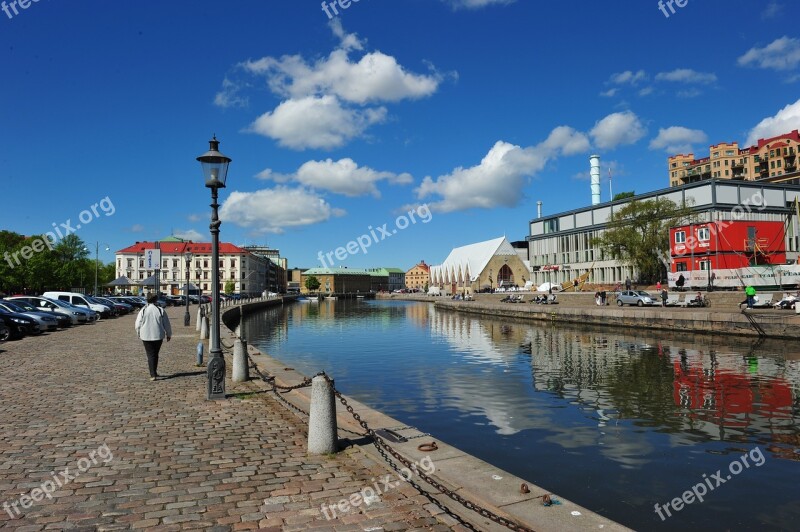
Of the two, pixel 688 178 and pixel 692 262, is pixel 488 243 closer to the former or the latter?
pixel 688 178

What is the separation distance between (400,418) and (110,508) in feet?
22.9

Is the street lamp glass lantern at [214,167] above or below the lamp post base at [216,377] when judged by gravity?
above

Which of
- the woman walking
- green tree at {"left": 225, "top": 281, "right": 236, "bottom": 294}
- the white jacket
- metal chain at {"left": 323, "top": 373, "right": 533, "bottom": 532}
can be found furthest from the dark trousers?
green tree at {"left": 225, "top": 281, "right": 236, "bottom": 294}

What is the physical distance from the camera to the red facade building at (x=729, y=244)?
51.5 metres

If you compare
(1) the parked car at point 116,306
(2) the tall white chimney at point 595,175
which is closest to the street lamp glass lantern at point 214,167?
(1) the parked car at point 116,306

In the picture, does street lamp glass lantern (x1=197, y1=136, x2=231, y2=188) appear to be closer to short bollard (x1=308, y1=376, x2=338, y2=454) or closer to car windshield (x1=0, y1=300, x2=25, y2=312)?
short bollard (x1=308, y1=376, x2=338, y2=454)

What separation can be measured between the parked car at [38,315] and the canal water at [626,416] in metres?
12.9

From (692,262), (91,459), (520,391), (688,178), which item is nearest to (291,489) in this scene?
(91,459)

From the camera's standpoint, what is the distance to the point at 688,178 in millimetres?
122812

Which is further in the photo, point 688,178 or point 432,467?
point 688,178

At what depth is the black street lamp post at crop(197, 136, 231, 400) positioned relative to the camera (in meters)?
10.4

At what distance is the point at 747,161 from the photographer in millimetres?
118750

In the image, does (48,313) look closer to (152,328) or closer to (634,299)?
(152,328)

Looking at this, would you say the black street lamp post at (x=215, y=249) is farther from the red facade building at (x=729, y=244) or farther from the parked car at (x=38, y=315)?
the red facade building at (x=729, y=244)
